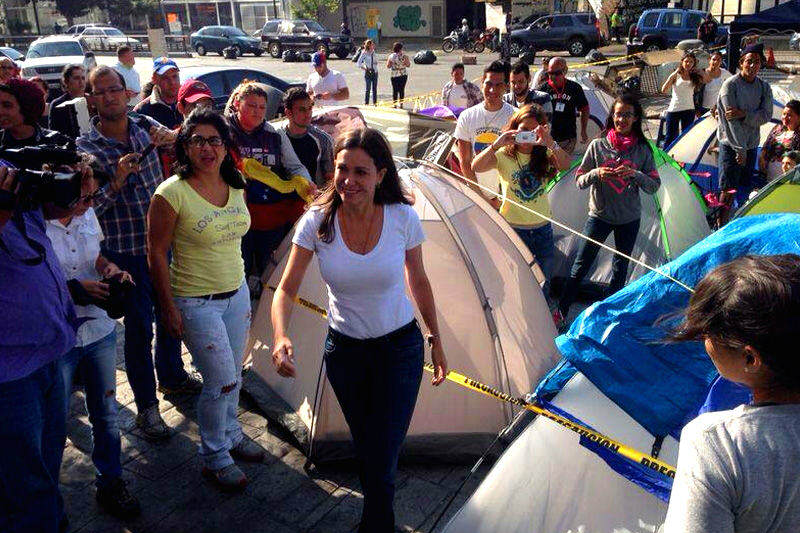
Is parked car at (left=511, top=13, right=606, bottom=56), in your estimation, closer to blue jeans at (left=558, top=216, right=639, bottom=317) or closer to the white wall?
the white wall

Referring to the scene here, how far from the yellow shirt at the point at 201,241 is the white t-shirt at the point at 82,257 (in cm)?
34

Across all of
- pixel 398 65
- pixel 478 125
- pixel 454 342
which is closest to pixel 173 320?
pixel 454 342

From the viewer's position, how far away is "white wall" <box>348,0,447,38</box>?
43.6 m

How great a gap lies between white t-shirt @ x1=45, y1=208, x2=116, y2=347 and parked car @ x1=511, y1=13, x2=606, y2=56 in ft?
91.9

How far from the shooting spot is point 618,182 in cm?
501

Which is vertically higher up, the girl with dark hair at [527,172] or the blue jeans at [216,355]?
the girl with dark hair at [527,172]

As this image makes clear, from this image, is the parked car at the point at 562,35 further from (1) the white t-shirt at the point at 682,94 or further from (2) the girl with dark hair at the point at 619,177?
(2) the girl with dark hair at the point at 619,177

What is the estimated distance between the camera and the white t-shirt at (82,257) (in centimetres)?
306

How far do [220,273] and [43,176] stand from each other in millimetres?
1091

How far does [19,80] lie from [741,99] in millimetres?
6442

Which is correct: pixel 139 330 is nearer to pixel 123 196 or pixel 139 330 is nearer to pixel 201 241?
pixel 123 196

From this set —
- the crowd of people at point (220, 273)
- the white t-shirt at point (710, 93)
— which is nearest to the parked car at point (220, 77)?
the white t-shirt at point (710, 93)

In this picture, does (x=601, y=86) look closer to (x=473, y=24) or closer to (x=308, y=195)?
(x=308, y=195)

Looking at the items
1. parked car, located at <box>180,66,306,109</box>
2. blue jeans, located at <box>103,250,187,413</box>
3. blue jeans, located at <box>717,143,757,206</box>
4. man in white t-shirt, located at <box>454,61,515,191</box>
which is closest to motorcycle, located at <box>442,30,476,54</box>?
parked car, located at <box>180,66,306,109</box>
